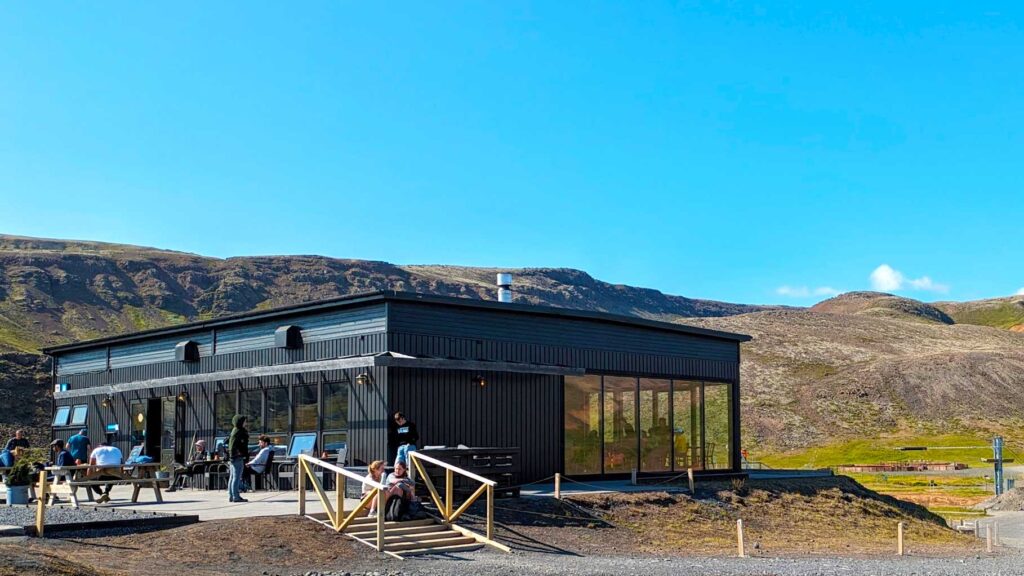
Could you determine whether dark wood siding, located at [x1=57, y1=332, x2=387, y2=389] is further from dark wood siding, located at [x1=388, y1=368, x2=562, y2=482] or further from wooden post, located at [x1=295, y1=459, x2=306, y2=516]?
wooden post, located at [x1=295, y1=459, x2=306, y2=516]

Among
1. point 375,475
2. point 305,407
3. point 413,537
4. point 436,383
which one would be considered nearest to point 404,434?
point 436,383

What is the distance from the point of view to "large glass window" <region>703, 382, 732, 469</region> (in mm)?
27453

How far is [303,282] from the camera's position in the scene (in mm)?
161000

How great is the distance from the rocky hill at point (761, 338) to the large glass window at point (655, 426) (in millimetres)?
39421

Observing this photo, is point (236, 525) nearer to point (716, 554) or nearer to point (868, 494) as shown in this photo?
point (716, 554)

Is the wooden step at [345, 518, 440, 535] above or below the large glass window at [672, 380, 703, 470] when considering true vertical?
below

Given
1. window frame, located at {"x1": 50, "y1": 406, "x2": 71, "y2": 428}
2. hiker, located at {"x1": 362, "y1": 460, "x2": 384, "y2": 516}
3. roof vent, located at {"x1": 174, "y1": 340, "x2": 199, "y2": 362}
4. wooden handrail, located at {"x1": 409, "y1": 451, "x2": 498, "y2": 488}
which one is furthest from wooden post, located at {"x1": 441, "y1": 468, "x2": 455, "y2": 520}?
window frame, located at {"x1": 50, "y1": 406, "x2": 71, "y2": 428}

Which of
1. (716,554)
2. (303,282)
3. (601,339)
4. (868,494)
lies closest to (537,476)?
(601,339)

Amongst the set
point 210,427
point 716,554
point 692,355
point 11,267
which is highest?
point 11,267

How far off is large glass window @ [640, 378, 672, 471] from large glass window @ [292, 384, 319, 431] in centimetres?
778

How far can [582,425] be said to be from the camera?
78.9 ft

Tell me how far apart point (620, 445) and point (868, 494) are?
6711mm

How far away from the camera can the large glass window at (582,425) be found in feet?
78.2

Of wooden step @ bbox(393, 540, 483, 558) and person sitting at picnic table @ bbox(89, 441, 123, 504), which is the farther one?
person sitting at picnic table @ bbox(89, 441, 123, 504)
